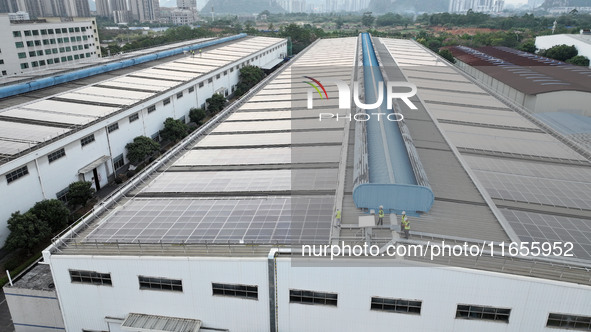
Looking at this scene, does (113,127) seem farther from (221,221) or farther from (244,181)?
(221,221)

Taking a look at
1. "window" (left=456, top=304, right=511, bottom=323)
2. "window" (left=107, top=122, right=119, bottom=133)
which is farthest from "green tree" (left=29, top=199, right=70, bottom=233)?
"window" (left=456, top=304, right=511, bottom=323)

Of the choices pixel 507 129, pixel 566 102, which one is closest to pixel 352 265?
pixel 507 129

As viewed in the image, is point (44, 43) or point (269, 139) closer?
point (269, 139)

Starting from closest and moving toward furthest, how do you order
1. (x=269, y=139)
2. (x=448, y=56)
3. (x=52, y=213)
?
1. (x=52, y=213)
2. (x=269, y=139)
3. (x=448, y=56)

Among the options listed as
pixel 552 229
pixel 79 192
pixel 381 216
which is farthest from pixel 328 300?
pixel 79 192

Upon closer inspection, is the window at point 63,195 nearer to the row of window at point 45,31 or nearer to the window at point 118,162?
the window at point 118,162

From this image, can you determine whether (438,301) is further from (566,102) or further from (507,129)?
(566,102)
